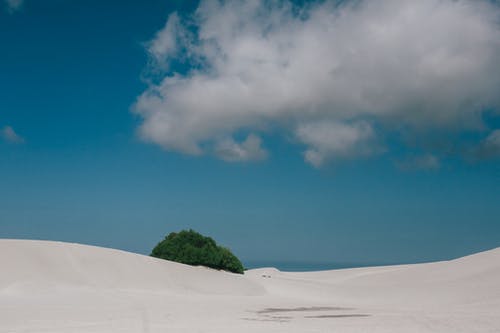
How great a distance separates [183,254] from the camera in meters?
31.7

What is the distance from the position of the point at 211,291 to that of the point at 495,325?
49.0 feet

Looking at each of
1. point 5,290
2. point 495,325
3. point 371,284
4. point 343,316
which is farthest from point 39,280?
point 371,284

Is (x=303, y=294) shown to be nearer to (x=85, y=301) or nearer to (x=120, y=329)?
(x=85, y=301)

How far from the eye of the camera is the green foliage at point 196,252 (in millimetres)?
31172

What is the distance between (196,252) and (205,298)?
8859 millimetres

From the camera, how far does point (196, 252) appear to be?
31.4 m

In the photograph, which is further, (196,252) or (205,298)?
(196,252)

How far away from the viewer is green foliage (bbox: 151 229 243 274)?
31.2m

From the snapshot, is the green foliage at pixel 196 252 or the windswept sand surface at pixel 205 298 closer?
the windswept sand surface at pixel 205 298

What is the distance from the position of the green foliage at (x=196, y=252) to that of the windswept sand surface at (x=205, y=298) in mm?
2010

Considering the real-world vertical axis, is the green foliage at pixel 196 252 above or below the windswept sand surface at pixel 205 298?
above

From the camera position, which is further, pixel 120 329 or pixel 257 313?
pixel 257 313

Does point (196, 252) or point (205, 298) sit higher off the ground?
point (196, 252)

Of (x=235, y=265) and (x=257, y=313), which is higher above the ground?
(x=235, y=265)
